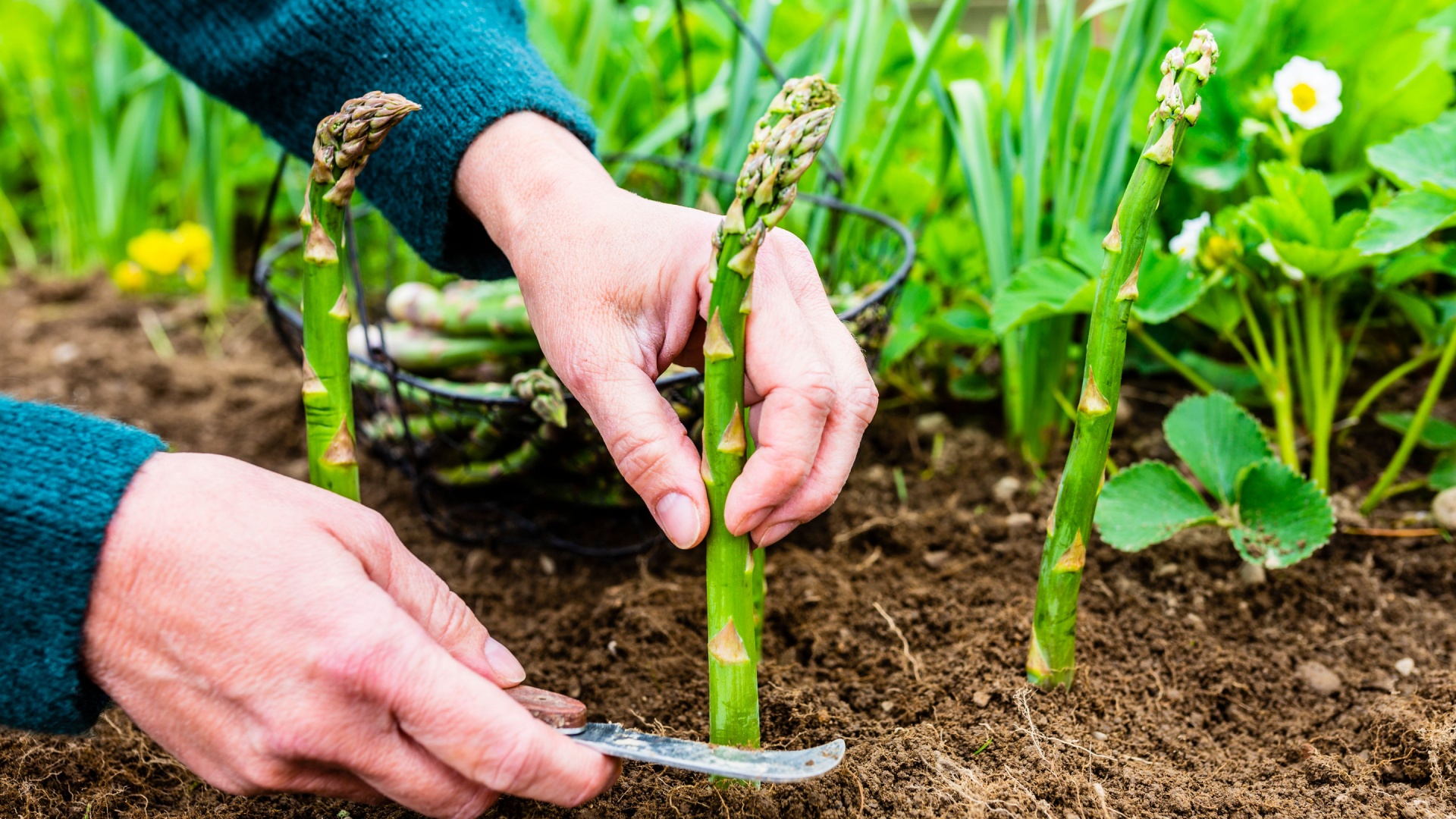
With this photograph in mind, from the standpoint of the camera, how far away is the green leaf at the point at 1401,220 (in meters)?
1.07

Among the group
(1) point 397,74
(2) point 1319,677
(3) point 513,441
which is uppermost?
(1) point 397,74

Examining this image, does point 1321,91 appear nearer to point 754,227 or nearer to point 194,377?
point 754,227

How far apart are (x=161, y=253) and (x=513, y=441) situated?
1523 millimetres

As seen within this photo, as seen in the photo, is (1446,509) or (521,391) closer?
(521,391)

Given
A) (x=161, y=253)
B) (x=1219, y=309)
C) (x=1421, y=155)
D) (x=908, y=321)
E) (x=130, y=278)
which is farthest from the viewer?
(x=130, y=278)

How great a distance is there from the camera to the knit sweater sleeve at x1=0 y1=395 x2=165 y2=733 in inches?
25.9

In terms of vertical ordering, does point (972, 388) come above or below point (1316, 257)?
below

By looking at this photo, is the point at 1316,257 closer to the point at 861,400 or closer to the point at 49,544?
the point at 861,400

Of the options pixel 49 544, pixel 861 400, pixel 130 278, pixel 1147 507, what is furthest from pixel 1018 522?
pixel 130 278

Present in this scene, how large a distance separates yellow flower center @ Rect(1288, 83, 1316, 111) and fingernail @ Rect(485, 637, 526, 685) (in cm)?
123

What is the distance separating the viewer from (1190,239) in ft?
4.42

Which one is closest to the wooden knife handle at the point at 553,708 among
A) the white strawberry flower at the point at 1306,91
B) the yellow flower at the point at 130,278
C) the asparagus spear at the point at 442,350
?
the asparagus spear at the point at 442,350

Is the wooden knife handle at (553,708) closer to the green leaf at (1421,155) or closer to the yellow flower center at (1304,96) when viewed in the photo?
the green leaf at (1421,155)

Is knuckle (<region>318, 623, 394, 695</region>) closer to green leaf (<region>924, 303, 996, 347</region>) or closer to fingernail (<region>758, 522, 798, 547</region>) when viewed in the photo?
fingernail (<region>758, 522, 798, 547</region>)
